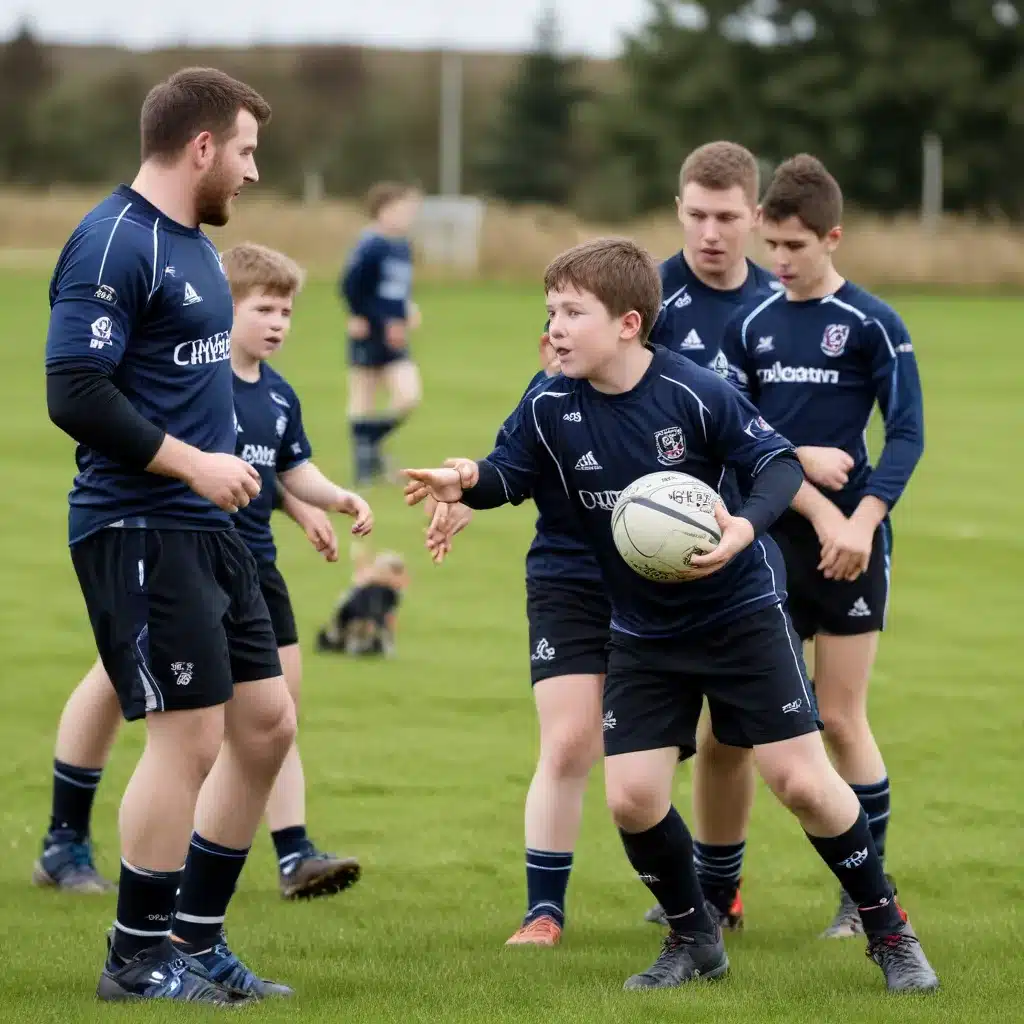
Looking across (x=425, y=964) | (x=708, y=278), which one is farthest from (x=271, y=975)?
(x=708, y=278)

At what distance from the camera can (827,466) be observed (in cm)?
561

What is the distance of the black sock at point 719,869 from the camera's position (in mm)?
5645

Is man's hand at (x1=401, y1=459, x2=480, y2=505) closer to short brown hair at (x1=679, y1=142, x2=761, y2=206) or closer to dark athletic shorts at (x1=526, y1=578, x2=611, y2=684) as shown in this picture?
dark athletic shorts at (x1=526, y1=578, x2=611, y2=684)

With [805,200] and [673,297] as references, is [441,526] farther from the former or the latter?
[805,200]

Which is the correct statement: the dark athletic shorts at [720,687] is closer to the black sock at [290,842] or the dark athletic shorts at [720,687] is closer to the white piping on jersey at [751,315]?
the white piping on jersey at [751,315]

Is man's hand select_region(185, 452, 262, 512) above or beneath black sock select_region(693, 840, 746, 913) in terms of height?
above

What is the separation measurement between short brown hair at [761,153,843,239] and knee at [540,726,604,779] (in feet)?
5.72

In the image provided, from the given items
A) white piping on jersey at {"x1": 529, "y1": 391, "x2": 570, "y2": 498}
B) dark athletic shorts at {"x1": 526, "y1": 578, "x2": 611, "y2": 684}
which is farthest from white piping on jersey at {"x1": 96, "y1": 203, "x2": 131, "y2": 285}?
dark athletic shorts at {"x1": 526, "y1": 578, "x2": 611, "y2": 684}

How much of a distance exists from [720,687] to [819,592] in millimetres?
956

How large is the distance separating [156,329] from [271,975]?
1901mm

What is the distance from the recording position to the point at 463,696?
917 centimetres

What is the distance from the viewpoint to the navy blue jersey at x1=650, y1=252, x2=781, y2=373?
5.85 metres

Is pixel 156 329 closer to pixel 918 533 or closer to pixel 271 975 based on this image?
pixel 271 975

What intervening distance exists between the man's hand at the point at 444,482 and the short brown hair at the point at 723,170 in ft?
4.67
